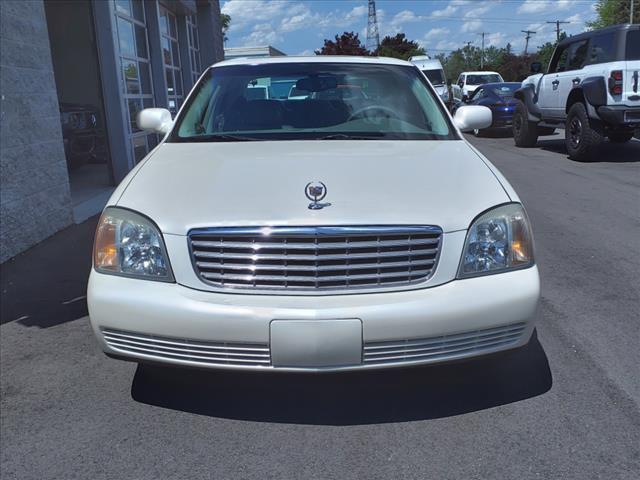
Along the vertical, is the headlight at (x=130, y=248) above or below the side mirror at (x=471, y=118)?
below

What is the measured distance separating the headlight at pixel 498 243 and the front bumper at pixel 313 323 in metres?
0.06

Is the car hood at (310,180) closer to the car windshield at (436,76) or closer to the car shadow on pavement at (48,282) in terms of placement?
the car shadow on pavement at (48,282)

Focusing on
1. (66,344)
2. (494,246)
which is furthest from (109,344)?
(494,246)

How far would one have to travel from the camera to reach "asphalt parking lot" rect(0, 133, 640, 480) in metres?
2.52

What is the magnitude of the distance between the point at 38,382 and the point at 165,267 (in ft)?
3.97

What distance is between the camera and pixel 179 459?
8.45 feet

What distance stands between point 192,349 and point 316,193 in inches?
33.0

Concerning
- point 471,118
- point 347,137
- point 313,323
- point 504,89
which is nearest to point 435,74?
point 504,89

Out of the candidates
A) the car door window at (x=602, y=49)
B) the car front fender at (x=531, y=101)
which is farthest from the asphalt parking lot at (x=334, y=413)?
the car front fender at (x=531, y=101)

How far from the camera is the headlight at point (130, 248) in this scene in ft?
8.71

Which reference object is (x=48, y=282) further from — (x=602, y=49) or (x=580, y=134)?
(x=602, y=49)

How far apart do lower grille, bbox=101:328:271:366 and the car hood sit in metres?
0.46

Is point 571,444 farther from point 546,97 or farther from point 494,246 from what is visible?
point 546,97

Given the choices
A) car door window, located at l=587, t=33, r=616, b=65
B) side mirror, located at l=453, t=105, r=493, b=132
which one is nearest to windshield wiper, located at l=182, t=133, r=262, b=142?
side mirror, located at l=453, t=105, r=493, b=132
